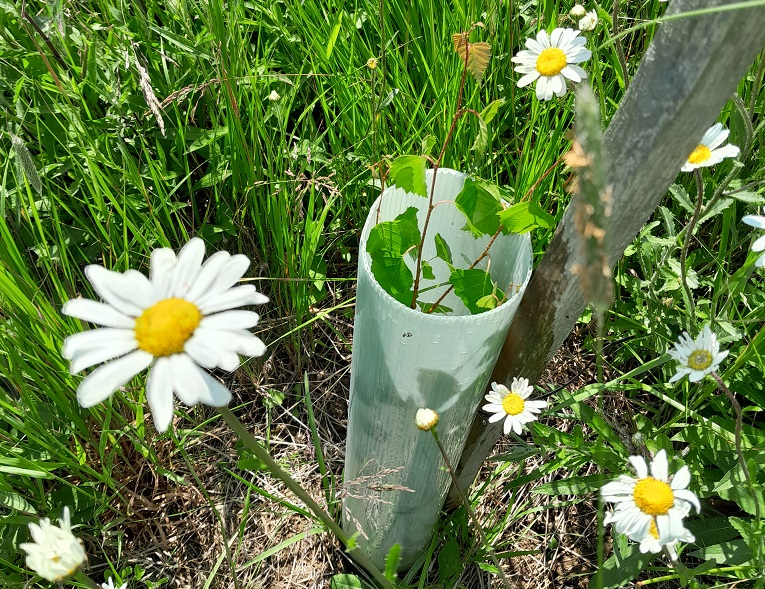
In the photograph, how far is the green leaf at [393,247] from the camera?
36.2 inches

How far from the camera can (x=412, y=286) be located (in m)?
1.03

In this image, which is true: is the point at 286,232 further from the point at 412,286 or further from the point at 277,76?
the point at 412,286

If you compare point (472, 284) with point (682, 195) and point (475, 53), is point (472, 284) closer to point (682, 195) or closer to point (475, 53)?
point (475, 53)

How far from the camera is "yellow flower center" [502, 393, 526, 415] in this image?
110 centimetres

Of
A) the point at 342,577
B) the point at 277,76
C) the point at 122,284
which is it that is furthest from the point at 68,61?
the point at 342,577

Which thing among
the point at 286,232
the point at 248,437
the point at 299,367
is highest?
the point at 286,232

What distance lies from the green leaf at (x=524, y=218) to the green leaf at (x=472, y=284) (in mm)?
70

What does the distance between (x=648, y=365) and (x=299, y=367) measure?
2.46ft

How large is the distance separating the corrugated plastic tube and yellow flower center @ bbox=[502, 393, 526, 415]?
0.06 m

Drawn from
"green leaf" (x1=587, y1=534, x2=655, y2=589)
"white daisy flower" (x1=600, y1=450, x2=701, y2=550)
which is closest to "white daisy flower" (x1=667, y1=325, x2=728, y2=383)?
"white daisy flower" (x1=600, y1=450, x2=701, y2=550)

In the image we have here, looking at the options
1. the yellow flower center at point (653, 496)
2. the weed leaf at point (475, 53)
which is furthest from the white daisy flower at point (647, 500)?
the weed leaf at point (475, 53)

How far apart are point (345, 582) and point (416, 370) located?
637 mm

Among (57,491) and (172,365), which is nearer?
(172,365)

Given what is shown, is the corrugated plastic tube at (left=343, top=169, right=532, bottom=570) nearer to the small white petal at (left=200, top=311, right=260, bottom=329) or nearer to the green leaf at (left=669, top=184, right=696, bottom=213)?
the small white petal at (left=200, top=311, right=260, bottom=329)
